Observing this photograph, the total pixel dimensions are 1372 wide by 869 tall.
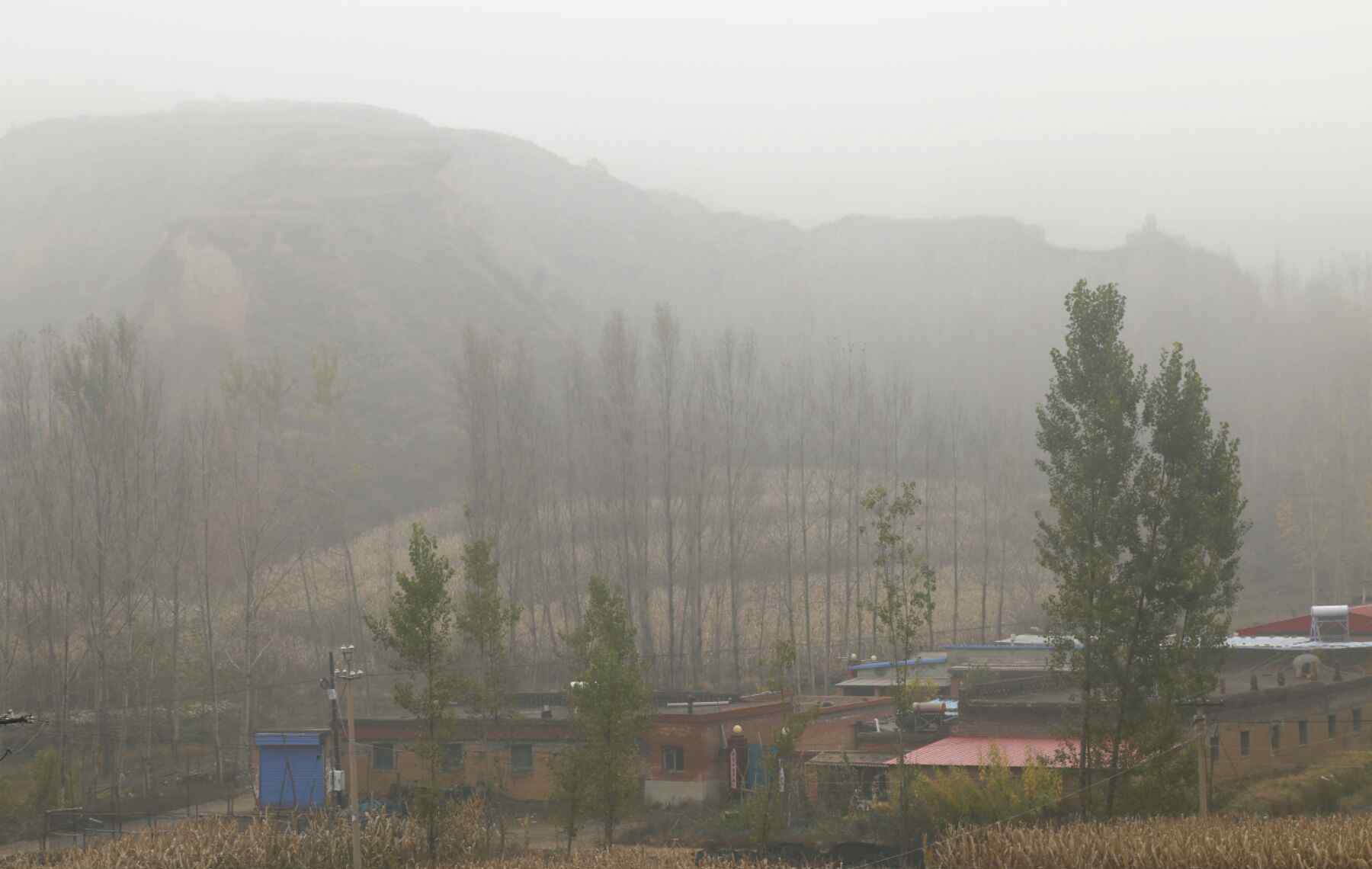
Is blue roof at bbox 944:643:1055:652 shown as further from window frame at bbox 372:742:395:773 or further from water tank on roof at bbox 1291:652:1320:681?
window frame at bbox 372:742:395:773

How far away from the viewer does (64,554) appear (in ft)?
185

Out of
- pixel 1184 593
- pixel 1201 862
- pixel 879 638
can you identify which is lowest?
pixel 879 638

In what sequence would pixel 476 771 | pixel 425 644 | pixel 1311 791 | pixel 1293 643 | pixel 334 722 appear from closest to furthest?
pixel 425 644 < pixel 334 722 < pixel 1311 791 < pixel 476 771 < pixel 1293 643

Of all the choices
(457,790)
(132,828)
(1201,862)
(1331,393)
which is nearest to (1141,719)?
(1201,862)

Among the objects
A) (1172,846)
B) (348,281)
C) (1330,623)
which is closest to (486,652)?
(1172,846)

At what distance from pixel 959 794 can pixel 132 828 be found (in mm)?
25304

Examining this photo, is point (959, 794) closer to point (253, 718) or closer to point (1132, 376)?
point (1132, 376)

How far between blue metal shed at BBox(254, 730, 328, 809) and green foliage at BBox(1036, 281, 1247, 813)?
24297 millimetres

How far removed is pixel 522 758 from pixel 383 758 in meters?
4.99

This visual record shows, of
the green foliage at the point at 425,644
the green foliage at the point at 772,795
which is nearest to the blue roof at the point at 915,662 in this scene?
the green foliage at the point at 772,795

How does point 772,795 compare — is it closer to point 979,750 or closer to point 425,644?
point 979,750

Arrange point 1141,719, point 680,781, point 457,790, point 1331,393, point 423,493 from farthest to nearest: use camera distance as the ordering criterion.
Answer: point 423,493
point 1331,393
point 680,781
point 457,790
point 1141,719

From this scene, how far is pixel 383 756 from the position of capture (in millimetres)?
43000

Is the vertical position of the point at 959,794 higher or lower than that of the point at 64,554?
lower
